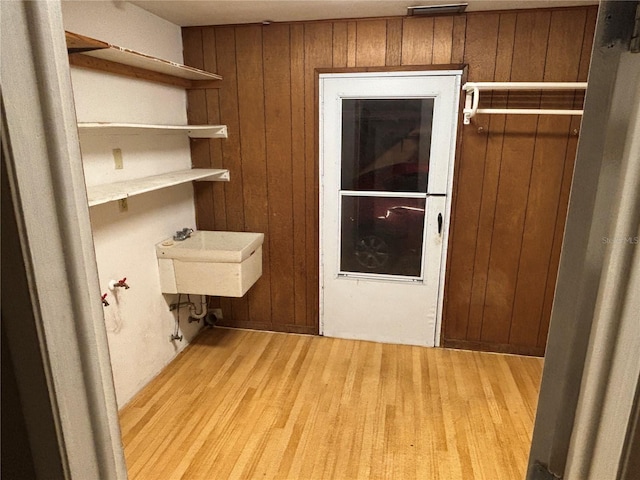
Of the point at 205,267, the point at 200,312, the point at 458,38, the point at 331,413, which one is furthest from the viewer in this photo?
the point at 200,312

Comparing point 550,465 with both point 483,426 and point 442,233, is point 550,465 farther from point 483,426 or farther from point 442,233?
point 442,233

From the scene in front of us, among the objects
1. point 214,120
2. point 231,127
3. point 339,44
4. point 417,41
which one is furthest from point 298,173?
point 417,41

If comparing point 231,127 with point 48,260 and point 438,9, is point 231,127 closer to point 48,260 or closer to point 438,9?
point 438,9

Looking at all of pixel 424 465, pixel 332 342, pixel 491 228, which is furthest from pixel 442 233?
pixel 424 465

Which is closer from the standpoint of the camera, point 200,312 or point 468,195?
point 468,195

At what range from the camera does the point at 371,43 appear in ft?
9.05

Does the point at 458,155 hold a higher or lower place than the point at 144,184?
higher

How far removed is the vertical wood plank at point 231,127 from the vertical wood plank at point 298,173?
0.42m

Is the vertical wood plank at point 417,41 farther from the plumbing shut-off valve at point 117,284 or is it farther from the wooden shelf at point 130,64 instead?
the plumbing shut-off valve at point 117,284

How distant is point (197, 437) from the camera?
7.45 feet

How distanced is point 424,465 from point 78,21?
274cm

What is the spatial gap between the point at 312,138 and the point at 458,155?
101 cm

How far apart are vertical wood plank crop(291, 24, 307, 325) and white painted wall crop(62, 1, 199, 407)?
0.82m

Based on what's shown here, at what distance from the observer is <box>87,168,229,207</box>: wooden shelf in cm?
196
